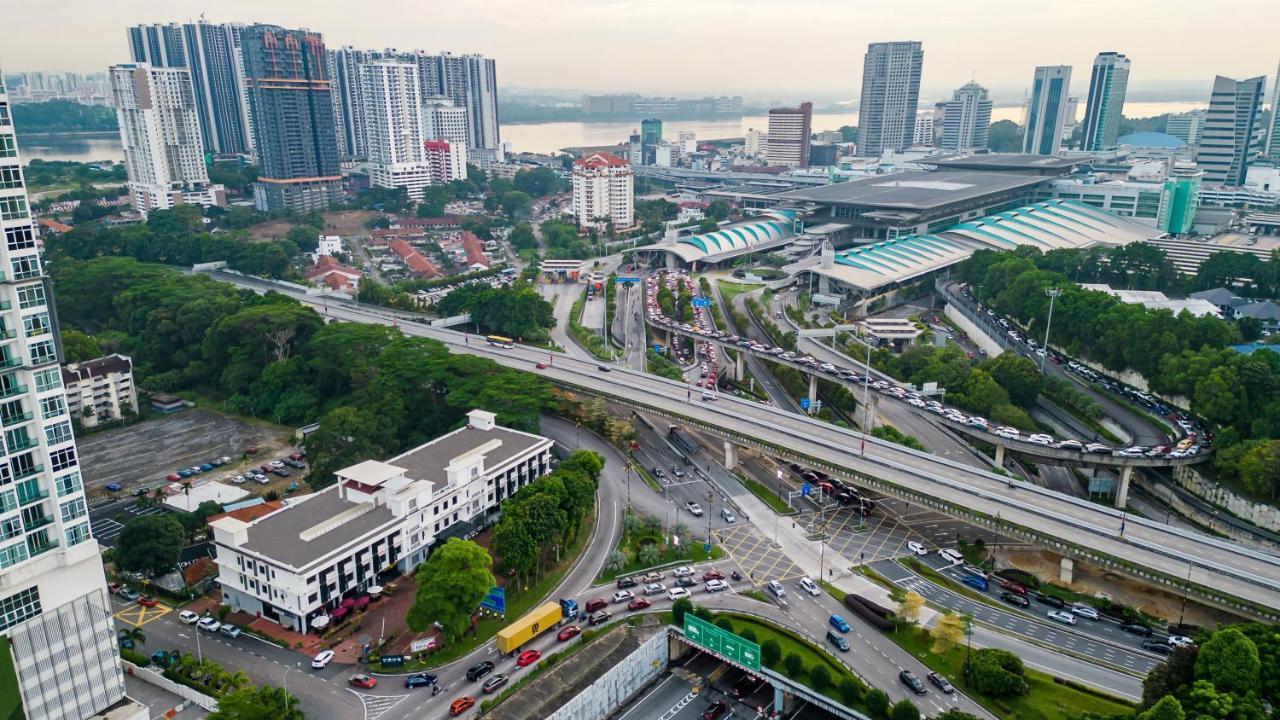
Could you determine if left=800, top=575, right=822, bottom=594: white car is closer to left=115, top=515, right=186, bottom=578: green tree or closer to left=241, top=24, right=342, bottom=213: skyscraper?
left=115, top=515, right=186, bottom=578: green tree

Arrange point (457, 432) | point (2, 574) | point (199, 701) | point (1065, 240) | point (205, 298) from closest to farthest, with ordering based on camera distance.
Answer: point (2, 574), point (199, 701), point (457, 432), point (205, 298), point (1065, 240)

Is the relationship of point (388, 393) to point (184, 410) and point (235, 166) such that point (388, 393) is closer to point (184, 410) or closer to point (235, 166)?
point (184, 410)

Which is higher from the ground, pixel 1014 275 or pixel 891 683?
pixel 1014 275

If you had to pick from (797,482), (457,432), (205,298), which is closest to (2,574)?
(457,432)

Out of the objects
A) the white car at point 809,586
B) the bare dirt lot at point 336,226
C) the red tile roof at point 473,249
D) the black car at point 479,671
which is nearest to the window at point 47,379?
the black car at point 479,671

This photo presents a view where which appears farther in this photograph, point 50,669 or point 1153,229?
point 1153,229

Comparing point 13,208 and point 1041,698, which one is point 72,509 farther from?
point 1041,698
